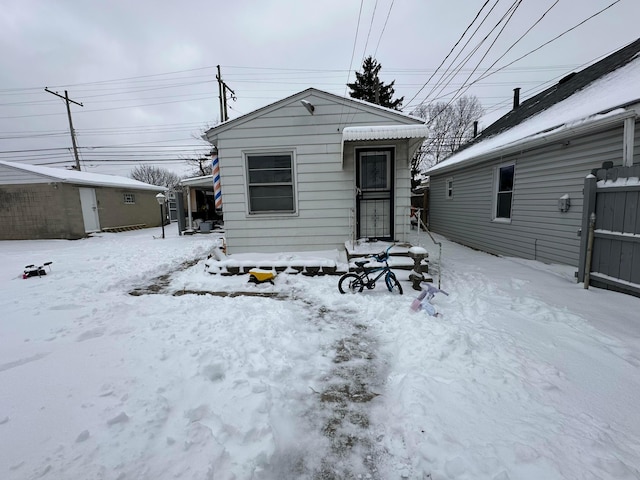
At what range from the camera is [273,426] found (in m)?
1.90

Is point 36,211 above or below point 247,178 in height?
below

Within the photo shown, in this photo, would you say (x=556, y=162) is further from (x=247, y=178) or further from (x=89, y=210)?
(x=89, y=210)

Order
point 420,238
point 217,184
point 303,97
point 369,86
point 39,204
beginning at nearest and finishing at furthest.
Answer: point 303,97
point 217,184
point 420,238
point 39,204
point 369,86

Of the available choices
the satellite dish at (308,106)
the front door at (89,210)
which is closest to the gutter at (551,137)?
the satellite dish at (308,106)

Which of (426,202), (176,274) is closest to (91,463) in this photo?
(176,274)

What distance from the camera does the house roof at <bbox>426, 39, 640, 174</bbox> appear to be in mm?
4691

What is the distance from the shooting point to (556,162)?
5891 millimetres

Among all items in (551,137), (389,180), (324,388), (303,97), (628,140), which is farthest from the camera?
(389,180)

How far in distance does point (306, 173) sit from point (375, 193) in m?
1.65

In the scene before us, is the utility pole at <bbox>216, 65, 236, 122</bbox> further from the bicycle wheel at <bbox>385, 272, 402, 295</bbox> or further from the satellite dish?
the bicycle wheel at <bbox>385, 272, 402, 295</bbox>

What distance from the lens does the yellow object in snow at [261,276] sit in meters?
5.37

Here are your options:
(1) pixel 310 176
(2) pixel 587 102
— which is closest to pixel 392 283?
(1) pixel 310 176

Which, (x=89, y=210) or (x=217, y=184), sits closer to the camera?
(x=217, y=184)

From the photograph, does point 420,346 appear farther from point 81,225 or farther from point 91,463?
point 81,225
